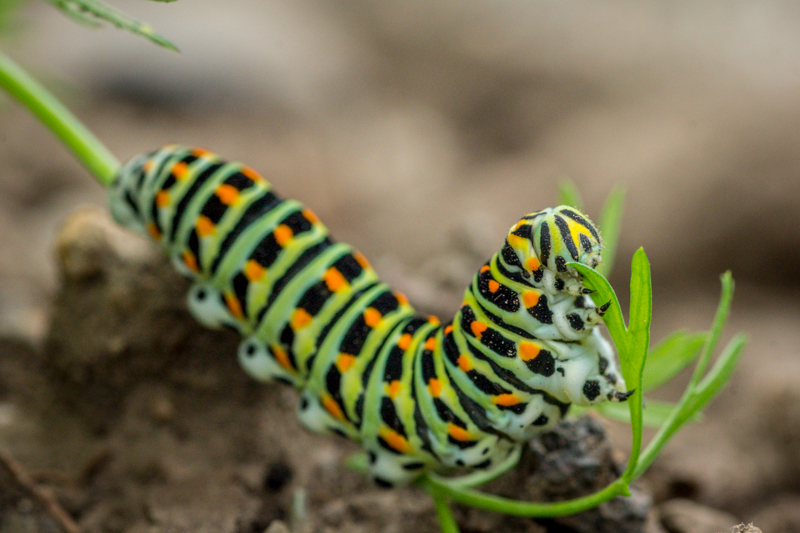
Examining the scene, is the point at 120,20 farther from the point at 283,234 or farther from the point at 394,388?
the point at 394,388

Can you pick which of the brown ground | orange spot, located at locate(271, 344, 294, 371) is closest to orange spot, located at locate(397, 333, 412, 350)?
orange spot, located at locate(271, 344, 294, 371)

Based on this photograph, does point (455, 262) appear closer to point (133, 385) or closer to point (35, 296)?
point (133, 385)

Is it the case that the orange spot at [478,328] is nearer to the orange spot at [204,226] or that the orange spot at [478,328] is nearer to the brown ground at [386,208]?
the brown ground at [386,208]

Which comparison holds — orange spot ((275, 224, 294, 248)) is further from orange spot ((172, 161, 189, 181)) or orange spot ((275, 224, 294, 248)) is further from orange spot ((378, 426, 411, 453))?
orange spot ((378, 426, 411, 453))

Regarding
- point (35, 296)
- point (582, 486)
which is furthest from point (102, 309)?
point (582, 486)

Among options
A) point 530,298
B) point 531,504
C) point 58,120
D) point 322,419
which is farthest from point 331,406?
point 58,120
